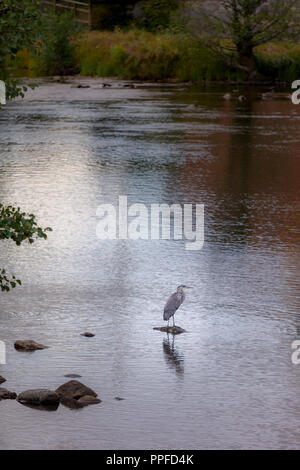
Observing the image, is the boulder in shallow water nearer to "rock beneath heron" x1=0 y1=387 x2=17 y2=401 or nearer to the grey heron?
"rock beneath heron" x1=0 y1=387 x2=17 y2=401

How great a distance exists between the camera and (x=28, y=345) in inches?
325

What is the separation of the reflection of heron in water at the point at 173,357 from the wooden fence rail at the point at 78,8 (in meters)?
60.3

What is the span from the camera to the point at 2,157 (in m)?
20.3

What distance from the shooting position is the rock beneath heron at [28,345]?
27.0 ft

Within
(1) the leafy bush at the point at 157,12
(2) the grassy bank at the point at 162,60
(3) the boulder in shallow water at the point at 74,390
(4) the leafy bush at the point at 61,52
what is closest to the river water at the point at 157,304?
(3) the boulder in shallow water at the point at 74,390

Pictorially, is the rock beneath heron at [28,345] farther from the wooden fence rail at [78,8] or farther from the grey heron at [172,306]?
the wooden fence rail at [78,8]

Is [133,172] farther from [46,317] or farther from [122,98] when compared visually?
[122,98]

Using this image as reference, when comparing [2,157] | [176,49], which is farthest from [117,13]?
[2,157]

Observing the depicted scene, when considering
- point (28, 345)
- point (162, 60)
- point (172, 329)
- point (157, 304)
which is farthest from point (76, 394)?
point (162, 60)

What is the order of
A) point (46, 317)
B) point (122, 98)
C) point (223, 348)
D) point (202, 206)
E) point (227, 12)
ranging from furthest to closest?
point (227, 12), point (122, 98), point (202, 206), point (46, 317), point (223, 348)

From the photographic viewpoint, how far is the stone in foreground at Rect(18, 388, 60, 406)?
7.12m

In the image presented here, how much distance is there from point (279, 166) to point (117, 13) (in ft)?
166

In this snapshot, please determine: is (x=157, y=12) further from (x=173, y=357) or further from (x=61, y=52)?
(x=173, y=357)
